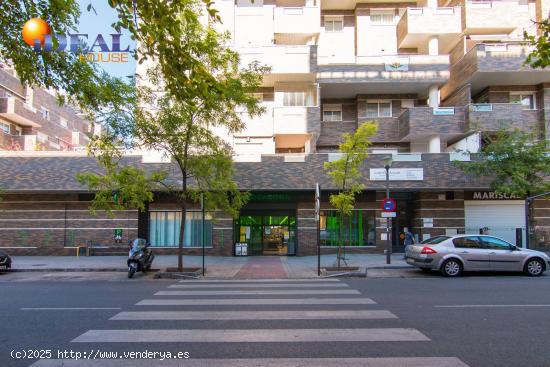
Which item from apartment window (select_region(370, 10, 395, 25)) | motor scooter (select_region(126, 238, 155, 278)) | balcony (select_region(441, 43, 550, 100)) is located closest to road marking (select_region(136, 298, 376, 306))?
motor scooter (select_region(126, 238, 155, 278))

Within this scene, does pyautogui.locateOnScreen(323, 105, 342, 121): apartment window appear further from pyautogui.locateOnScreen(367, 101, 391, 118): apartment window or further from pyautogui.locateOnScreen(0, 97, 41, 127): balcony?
pyautogui.locateOnScreen(0, 97, 41, 127): balcony

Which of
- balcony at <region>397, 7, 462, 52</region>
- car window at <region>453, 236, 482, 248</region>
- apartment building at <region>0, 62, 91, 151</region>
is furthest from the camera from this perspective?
apartment building at <region>0, 62, 91, 151</region>

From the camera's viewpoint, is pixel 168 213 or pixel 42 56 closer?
pixel 42 56

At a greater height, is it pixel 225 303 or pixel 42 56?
pixel 42 56

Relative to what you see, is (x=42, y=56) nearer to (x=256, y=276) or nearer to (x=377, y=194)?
(x=256, y=276)

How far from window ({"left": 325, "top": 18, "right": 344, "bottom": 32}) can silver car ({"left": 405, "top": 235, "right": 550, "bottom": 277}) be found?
16.7 m

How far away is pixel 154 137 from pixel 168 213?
775cm

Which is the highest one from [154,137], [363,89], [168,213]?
[363,89]

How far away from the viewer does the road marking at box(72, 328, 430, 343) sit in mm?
5984

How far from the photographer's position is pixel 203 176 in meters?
14.8

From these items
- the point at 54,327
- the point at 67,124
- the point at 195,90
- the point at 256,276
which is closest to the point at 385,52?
the point at 256,276

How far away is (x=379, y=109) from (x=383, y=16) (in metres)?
6.26

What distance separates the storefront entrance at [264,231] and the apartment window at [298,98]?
634 centimetres

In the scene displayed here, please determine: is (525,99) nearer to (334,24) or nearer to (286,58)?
(334,24)
